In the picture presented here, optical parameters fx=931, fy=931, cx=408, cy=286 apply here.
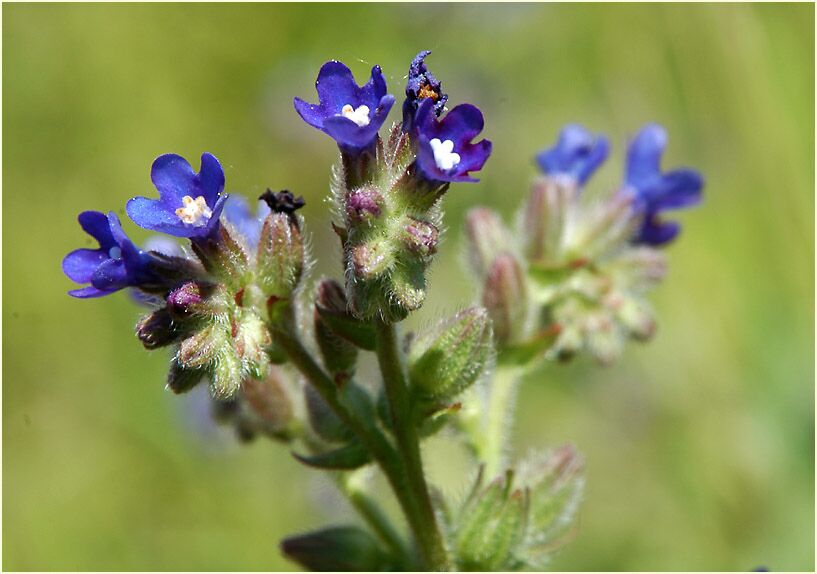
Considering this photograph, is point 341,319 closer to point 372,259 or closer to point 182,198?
point 372,259

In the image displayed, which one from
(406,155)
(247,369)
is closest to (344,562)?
(247,369)

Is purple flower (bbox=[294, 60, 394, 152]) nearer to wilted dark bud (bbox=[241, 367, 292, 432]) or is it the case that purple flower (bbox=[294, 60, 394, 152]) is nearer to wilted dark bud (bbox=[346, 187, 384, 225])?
wilted dark bud (bbox=[346, 187, 384, 225])

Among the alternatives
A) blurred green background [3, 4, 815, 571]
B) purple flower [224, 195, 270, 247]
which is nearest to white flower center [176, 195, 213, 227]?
purple flower [224, 195, 270, 247]

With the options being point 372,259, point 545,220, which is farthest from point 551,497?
point 372,259

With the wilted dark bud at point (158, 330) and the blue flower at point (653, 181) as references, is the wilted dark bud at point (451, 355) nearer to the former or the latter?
the wilted dark bud at point (158, 330)

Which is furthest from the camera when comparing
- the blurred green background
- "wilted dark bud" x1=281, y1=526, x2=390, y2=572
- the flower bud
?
the blurred green background
